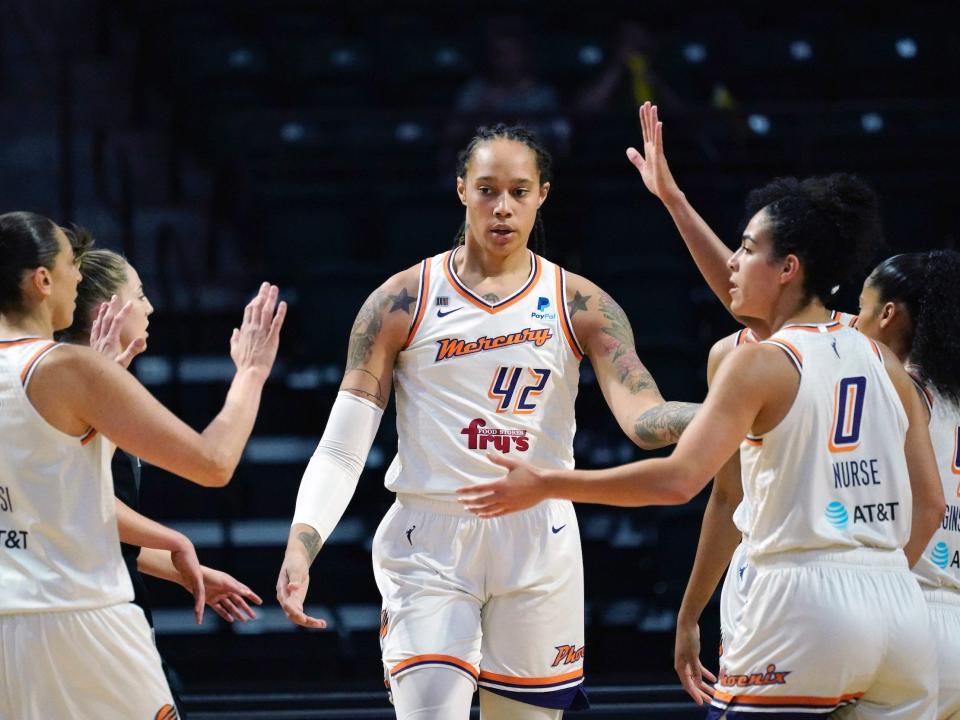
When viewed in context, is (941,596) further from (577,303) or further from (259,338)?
(259,338)

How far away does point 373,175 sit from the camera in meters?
7.62

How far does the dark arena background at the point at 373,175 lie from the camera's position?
19.7ft

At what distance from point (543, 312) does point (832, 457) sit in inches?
44.9

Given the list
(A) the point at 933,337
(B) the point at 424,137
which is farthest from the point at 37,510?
(B) the point at 424,137

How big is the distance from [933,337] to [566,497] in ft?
3.73

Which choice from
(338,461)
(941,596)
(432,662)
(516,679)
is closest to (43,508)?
(338,461)

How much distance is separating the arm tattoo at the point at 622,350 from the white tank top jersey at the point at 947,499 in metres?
0.75

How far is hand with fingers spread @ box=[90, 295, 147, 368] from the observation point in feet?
10.7

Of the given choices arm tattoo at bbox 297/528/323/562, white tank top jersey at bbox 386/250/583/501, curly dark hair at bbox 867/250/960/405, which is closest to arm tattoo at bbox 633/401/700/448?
white tank top jersey at bbox 386/250/583/501

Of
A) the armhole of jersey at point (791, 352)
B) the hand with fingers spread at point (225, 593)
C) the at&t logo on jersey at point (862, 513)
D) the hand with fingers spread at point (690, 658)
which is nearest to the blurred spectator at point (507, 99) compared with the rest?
the hand with fingers spread at point (690, 658)

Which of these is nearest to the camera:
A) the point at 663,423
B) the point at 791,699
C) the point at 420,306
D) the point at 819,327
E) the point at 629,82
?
the point at 791,699

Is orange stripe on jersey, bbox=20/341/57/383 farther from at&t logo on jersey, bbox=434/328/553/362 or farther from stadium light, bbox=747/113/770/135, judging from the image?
stadium light, bbox=747/113/770/135

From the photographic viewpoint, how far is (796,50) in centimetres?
829

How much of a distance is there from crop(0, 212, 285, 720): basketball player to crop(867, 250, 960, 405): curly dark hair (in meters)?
1.75
